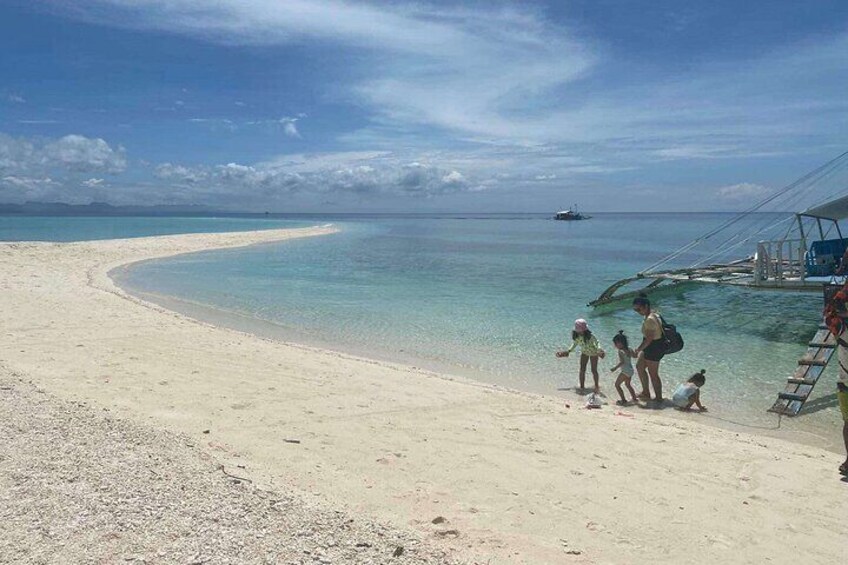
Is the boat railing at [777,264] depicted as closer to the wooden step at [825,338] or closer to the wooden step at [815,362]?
the wooden step at [825,338]

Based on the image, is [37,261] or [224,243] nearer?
[37,261]

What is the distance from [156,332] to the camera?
14.7 metres

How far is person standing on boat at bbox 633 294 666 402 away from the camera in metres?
10.7

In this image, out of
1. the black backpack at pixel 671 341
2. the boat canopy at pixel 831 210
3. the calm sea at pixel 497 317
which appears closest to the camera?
the black backpack at pixel 671 341

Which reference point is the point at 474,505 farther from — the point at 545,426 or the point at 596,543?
the point at 545,426

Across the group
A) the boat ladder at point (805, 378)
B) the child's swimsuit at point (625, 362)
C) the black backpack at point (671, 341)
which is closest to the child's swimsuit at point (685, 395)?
the black backpack at point (671, 341)

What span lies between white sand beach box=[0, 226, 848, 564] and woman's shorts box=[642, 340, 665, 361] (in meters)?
1.21

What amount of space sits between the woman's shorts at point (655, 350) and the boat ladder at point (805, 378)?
199cm

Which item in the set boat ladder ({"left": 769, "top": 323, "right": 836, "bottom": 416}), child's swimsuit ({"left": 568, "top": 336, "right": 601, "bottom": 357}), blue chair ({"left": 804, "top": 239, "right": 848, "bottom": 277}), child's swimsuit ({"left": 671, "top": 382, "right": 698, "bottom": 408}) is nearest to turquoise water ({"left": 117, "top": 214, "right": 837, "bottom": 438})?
boat ladder ({"left": 769, "top": 323, "right": 836, "bottom": 416})

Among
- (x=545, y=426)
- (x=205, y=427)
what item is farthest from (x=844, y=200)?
(x=205, y=427)

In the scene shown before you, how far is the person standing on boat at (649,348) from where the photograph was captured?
10.7 metres

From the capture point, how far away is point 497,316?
65.9ft

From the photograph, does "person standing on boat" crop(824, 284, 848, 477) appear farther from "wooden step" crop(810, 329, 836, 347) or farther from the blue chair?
the blue chair

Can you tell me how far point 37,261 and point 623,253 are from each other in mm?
45396
